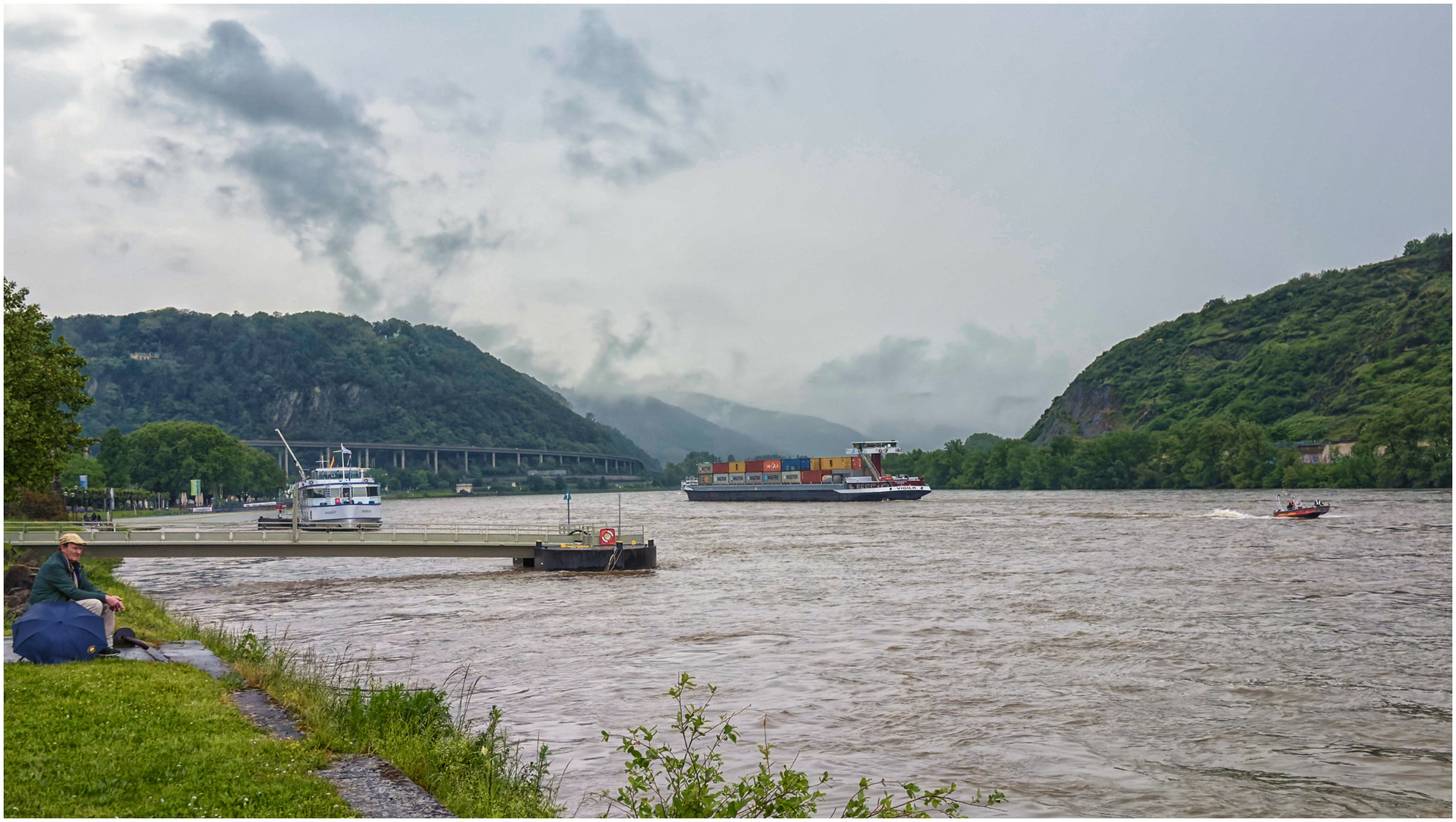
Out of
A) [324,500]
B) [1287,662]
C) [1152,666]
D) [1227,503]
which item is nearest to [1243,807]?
[1152,666]

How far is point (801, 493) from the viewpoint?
169 meters

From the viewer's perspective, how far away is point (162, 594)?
40.7 meters

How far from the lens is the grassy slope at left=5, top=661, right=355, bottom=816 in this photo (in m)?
8.74

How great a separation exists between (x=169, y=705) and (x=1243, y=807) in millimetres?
13681

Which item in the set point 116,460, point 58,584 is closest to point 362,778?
point 58,584

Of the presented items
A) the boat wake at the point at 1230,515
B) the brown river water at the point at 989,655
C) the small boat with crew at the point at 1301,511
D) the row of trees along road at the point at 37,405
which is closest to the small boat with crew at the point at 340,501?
the row of trees along road at the point at 37,405

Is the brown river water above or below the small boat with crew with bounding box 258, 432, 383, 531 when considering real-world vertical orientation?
below

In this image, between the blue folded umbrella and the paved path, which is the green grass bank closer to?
the paved path

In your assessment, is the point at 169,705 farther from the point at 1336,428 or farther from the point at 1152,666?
the point at 1336,428

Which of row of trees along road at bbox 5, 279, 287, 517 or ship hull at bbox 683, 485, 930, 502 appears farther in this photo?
ship hull at bbox 683, 485, 930, 502

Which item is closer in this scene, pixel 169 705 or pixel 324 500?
pixel 169 705

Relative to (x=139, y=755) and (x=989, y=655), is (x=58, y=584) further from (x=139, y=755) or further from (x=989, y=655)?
(x=989, y=655)

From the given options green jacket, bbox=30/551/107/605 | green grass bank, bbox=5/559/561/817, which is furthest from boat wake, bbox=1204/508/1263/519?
green jacket, bbox=30/551/107/605

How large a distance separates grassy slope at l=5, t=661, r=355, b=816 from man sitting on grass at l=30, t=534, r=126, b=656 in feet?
3.39
